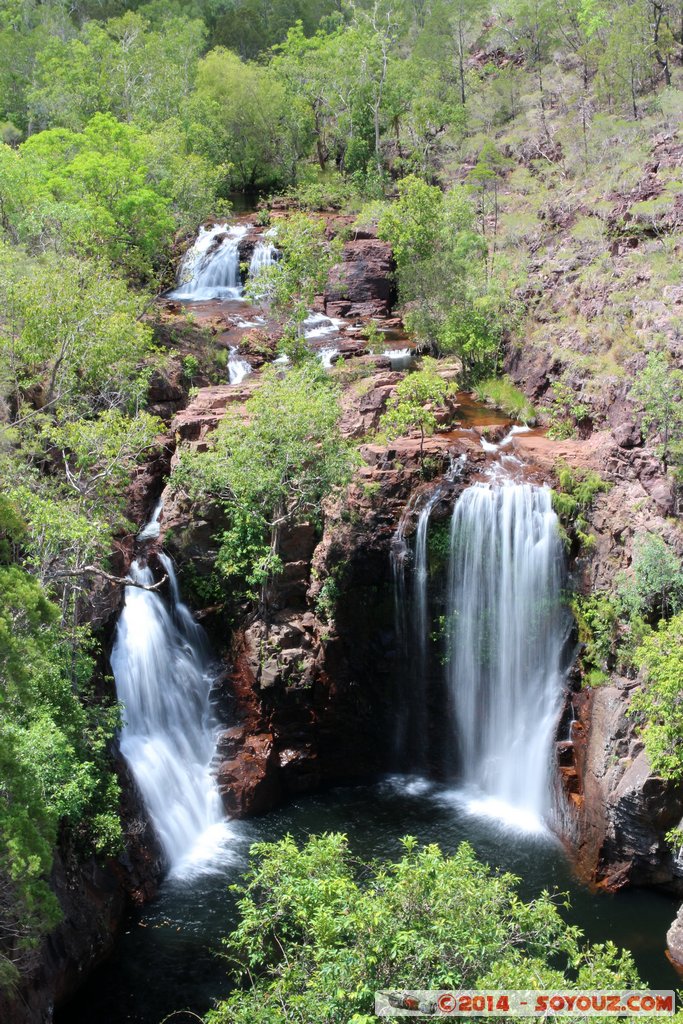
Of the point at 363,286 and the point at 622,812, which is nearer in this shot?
the point at 622,812

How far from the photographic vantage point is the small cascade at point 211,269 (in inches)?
1684

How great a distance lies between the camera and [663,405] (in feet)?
78.8

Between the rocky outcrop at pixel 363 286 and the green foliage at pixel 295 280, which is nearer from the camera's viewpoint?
the green foliage at pixel 295 280

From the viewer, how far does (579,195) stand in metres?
39.1

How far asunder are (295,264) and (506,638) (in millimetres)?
16511

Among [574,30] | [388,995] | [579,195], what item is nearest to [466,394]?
[579,195]

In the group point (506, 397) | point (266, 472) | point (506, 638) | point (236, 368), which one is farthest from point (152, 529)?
point (506, 397)

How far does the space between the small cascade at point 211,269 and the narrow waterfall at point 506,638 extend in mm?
23045

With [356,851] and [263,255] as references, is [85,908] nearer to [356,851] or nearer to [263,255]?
[356,851]

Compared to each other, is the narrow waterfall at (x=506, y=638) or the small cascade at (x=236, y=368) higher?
the small cascade at (x=236, y=368)

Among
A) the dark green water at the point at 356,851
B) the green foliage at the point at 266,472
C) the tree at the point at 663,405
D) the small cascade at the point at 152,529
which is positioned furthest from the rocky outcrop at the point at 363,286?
the dark green water at the point at 356,851

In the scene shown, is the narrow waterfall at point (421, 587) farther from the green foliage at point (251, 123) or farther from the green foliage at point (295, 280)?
the green foliage at point (251, 123)

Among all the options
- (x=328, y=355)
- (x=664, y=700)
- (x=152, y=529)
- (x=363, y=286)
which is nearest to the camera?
(x=664, y=700)

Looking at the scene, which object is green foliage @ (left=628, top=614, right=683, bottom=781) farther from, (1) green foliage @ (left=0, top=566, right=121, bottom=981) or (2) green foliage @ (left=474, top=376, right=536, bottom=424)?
(2) green foliage @ (left=474, top=376, right=536, bottom=424)
